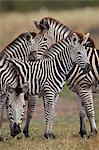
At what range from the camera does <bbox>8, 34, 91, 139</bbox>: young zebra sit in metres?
11.6

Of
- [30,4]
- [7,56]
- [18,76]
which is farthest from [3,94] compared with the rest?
[30,4]

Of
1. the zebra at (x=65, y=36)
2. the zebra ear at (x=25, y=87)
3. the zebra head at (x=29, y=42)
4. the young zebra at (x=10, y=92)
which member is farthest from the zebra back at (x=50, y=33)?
the zebra ear at (x=25, y=87)

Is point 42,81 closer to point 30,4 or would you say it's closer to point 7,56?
point 7,56

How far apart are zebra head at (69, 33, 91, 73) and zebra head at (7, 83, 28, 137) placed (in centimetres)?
152

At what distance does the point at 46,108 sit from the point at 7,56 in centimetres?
149

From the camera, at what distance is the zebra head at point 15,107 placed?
10820 millimetres

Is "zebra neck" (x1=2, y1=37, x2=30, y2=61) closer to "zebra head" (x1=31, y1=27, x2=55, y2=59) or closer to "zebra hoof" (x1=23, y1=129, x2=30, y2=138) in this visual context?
"zebra head" (x1=31, y1=27, x2=55, y2=59)

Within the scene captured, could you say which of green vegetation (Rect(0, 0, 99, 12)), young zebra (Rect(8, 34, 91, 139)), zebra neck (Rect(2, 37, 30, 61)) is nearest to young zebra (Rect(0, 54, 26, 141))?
young zebra (Rect(8, 34, 91, 139))

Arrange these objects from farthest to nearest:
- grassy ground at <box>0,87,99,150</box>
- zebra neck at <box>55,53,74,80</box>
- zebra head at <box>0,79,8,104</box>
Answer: zebra neck at <box>55,53,74,80</box> < zebra head at <box>0,79,8,104</box> < grassy ground at <box>0,87,99,150</box>

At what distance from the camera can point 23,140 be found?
37.1 feet

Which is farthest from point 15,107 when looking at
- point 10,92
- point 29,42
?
point 29,42

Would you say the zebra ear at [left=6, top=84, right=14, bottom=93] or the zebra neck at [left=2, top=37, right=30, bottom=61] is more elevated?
the zebra neck at [left=2, top=37, right=30, bottom=61]

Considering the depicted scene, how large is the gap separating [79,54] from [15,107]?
74.5 inches

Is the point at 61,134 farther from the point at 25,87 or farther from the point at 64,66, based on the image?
the point at 25,87
